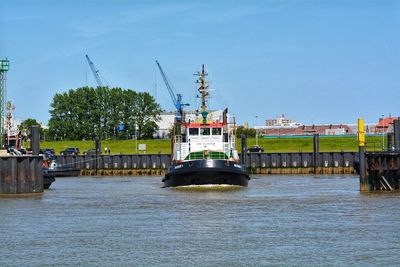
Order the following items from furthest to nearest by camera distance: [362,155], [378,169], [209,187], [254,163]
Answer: [254,163] < [209,187] < [378,169] < [362,155]

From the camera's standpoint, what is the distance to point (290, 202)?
5172 centimetres

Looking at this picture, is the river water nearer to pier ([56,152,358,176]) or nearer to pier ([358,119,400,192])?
pier ([358,119,400,192])

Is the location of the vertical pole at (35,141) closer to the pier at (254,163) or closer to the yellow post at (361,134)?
the yellow post at (361,134)

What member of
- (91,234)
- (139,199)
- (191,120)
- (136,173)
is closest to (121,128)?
(136,173)

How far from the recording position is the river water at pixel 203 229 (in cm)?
3197

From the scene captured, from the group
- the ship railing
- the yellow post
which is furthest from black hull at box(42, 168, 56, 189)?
the yellow post

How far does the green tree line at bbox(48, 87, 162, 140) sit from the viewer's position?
7392 inches

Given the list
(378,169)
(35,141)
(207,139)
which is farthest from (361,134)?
(35,141)

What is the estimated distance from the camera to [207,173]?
61656 millimetres

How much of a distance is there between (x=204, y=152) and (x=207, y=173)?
7.76ft

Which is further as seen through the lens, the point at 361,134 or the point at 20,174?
the point at 20,174

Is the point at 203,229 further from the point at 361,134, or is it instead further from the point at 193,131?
the point at 193,131

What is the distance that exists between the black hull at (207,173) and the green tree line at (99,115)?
406ft

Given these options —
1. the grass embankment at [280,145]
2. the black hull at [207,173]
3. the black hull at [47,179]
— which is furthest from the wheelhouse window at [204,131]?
the grass embankment at [280,145]
